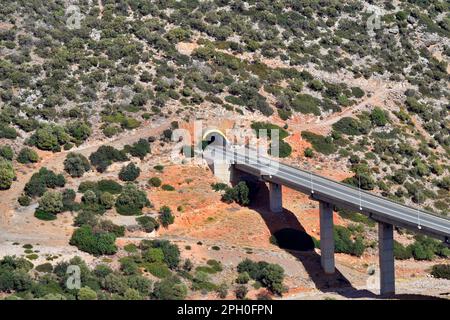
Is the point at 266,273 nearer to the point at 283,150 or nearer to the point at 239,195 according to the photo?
the point at 239,195

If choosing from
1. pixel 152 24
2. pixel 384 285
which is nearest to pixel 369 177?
pixel 384 285

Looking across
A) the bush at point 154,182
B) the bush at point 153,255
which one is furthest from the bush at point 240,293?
the bush at point 154,182

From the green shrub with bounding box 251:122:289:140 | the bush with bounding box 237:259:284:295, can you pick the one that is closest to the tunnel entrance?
the green shrub with bounding box 251:122:289:140

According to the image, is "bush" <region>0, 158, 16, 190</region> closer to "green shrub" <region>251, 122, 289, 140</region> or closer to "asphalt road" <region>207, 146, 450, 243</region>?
"asphalt road" <region>207, 146, 450, 243</region>

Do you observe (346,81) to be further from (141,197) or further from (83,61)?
(141,197)

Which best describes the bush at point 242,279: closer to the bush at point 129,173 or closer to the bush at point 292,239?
the bush at point 292,239

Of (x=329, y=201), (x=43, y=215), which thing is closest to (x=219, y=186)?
(x=329, y=201)
